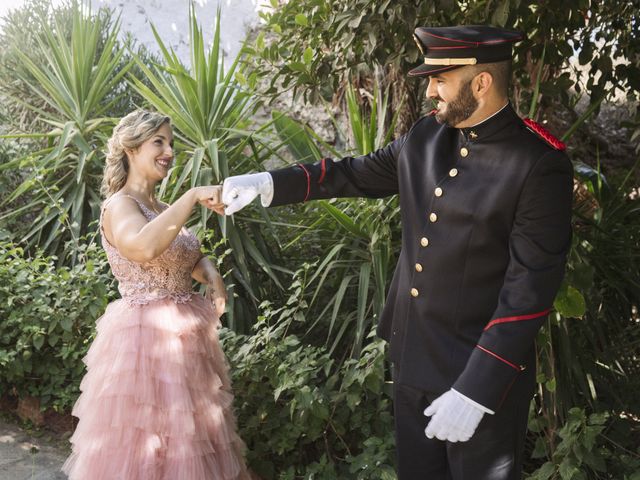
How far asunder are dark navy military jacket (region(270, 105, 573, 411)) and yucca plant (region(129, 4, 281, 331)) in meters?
2.07

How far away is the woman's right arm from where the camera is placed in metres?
2.69

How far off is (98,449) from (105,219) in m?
0.89

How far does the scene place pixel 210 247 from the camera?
4.37 meters

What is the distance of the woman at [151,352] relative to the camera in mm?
2846

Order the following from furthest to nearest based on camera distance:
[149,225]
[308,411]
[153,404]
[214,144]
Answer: [214,144], [308,411], [153,404], [149,225]

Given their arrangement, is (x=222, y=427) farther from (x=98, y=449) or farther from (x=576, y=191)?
(x=576, y=191)

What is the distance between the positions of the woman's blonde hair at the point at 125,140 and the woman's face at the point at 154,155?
21 millimetres

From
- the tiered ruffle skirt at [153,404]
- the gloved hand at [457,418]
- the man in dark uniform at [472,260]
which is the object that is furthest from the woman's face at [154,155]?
the gloved hand at [457,418]

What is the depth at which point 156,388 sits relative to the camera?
2.89 metres

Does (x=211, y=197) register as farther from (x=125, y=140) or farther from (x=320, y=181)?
(x=125, y=140)

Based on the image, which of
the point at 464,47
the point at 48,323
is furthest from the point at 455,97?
the point at 48,323

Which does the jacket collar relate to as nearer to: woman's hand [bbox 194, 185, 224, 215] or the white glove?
the white glove

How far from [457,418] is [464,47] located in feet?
3.11

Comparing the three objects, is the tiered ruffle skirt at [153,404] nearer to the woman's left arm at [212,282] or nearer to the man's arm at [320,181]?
the woman's left arm at [212,282]
